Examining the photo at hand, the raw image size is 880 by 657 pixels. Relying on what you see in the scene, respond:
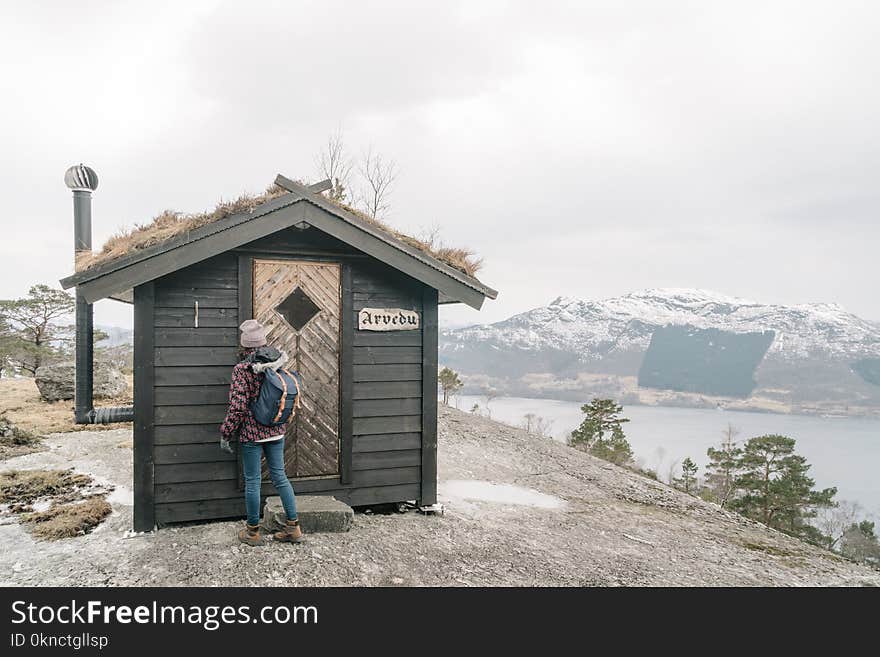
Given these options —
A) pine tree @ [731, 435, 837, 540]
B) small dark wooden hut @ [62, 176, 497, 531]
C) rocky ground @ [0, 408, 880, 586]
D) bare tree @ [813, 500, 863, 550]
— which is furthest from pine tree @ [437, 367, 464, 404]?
small dark wooden hut @ [62, 176, 497, 531]

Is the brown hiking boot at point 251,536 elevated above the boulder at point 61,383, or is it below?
below

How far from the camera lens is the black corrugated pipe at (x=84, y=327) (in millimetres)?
6598

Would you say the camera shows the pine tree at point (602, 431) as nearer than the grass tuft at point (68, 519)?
No

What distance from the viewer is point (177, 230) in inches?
222

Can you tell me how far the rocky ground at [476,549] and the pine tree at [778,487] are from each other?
31.2 ft

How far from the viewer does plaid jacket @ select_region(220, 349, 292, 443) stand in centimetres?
514

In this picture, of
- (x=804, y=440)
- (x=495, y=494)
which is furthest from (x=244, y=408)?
(x=804, y=440)

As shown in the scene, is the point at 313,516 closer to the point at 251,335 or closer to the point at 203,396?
the point at 203,396

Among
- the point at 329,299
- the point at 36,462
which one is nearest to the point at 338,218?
the point at 329,299

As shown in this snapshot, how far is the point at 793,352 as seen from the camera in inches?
4552

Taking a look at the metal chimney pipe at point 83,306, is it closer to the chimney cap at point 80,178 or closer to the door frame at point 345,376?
the chimney cap at point 80,178

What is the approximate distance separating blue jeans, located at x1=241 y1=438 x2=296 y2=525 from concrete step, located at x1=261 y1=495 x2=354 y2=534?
216 mm

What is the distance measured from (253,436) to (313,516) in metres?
1.25

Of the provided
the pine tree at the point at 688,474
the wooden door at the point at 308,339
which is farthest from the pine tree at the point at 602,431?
the wooden door at the point at 308,339
